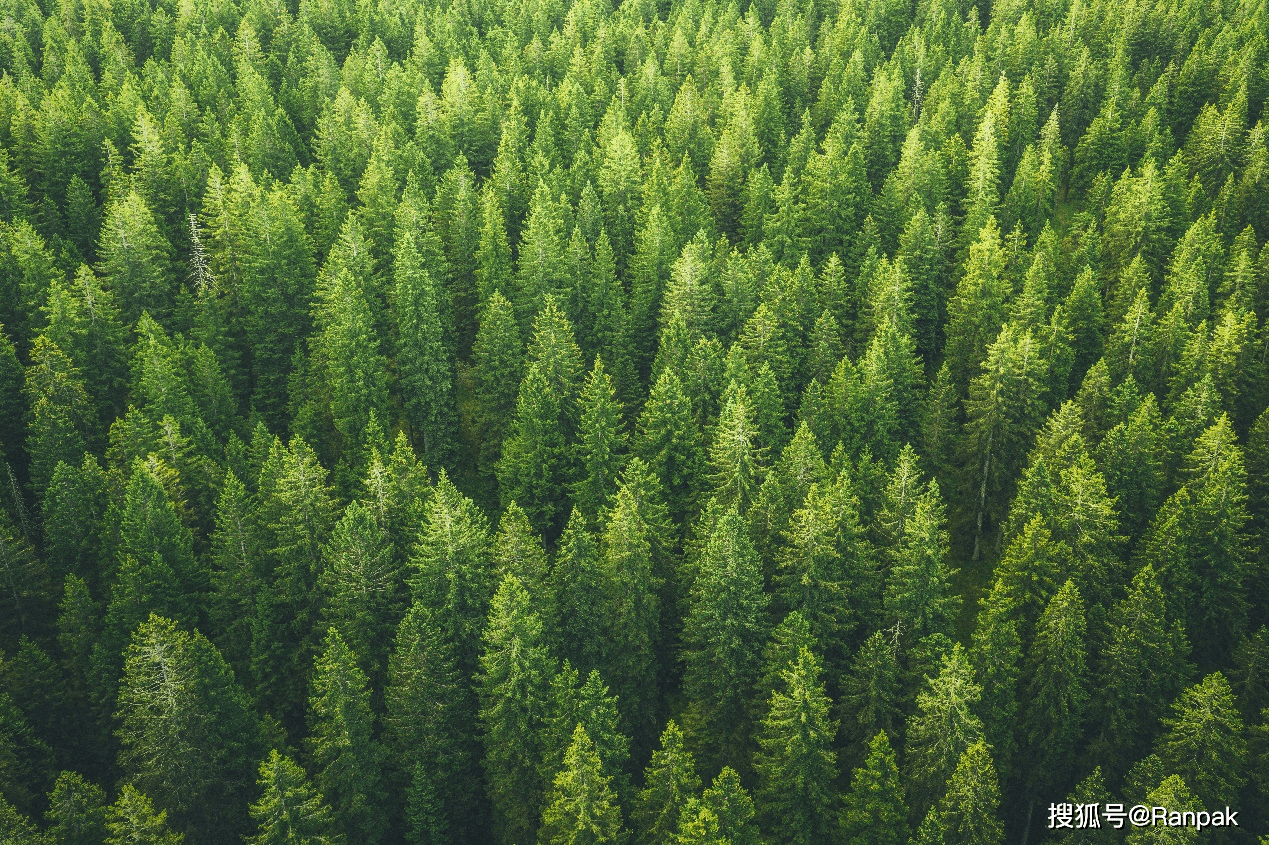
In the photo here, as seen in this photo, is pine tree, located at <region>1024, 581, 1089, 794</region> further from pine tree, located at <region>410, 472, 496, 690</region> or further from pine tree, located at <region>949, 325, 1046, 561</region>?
pine tree, located at <region>410, 472, 496, 690</region>

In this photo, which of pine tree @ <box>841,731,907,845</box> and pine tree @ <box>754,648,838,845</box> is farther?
pine tree @ <box>754,648,838,845</box>

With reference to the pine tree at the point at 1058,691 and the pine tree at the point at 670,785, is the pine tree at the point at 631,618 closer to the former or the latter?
the pine tree at the point at 670,785

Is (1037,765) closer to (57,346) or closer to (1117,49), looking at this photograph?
(57,346)

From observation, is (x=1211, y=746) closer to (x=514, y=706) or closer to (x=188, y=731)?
(x=514, y=706)

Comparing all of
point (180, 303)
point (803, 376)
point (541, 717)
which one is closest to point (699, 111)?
point (803, 376)

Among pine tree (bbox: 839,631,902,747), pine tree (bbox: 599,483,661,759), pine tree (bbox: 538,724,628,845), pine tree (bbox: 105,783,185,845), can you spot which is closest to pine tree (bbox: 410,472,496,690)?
pine tree (bbox: 599,483,661,759)

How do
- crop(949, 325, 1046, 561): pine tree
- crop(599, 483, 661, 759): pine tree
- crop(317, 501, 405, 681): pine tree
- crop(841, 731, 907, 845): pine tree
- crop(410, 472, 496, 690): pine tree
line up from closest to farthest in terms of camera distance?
1. crop(841, 731, 907, 845): pine tree
2. crop(410, 472, 496, 690): pine tree
3. crop(599, 483, 661, 759): pine tree
4. crop(317, 501, 405, 681): pine tree
5. crop(949, 325, 1046, 561): pine tree
